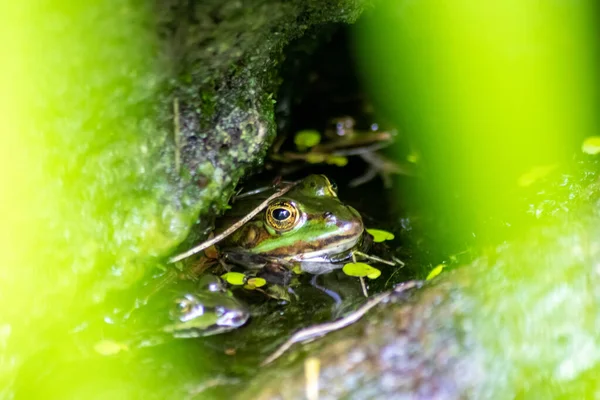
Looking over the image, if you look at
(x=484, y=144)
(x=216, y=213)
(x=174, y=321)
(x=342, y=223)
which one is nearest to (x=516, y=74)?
(x=484, y=144)

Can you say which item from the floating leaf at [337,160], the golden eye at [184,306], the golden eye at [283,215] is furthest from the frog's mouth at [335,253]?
the floating leaf at [337,160]

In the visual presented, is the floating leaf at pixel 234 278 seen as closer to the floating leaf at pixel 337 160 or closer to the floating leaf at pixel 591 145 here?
the floating leaf at pixel 337 160

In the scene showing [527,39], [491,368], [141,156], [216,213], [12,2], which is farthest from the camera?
[216,213]

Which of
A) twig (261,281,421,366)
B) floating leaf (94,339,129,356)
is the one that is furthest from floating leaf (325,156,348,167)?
floating leaf (94,339,129,356)

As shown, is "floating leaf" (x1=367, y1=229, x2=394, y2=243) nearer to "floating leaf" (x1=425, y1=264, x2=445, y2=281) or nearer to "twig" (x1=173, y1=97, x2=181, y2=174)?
"floating leaf" (x1=425, y1=264, x2=445, y2=281)

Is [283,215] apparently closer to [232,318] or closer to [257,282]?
[257,282]

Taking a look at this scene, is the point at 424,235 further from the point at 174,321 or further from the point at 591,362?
the point at 174,321
